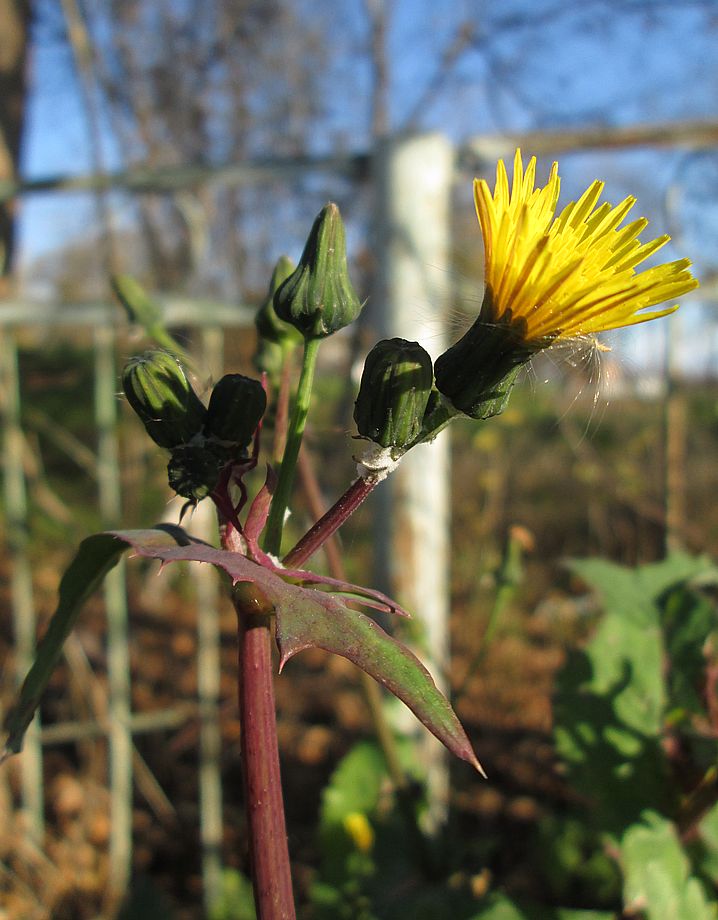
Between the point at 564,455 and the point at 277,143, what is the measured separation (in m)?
4.48

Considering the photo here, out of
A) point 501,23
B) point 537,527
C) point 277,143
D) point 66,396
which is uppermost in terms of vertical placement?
point 501,23

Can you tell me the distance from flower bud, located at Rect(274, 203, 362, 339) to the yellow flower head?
0.12 m

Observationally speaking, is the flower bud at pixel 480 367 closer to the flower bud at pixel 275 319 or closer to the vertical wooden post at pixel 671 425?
the flower bud at pixel 275 319

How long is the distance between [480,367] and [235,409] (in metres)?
0.19

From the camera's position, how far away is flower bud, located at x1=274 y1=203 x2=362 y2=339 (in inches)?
24.1

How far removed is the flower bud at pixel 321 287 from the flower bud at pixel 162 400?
0.37 ft

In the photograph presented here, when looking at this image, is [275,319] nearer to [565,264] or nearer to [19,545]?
[565,264]

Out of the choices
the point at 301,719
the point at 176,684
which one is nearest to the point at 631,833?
the point at 301,719

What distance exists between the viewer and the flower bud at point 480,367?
0.54 meters

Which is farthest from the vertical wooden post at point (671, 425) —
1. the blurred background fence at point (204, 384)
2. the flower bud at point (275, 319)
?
the flower bud at point (275, 319)

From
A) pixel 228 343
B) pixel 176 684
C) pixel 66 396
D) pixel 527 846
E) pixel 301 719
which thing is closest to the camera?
pixel 527 846

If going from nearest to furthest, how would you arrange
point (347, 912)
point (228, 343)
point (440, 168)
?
point (347, 912) < point (440, 168) < point (228, 343)

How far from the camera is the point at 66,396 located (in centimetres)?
674

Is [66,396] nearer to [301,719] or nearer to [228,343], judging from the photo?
[228,343]
